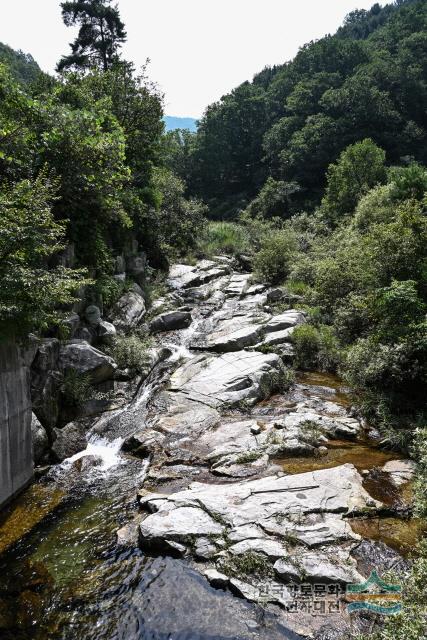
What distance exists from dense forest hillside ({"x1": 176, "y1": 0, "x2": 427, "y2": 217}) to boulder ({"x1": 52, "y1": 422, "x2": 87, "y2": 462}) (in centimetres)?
3407

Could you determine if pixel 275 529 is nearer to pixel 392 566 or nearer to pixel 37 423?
pixel 392 566

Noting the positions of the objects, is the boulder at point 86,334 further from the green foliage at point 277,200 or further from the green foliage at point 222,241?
the green foliage at point 277,200

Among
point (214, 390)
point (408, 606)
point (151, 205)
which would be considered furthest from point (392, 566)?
point (151, 205)

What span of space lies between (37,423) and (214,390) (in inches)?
171

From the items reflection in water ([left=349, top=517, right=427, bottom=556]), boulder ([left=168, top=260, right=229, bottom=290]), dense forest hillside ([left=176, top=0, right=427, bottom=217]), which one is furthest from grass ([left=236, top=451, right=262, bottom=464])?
dense forest hillside ([left=176, top=0, right=427, bottom=217])

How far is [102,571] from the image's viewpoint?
18.5 feet

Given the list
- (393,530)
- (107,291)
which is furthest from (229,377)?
(393,530)

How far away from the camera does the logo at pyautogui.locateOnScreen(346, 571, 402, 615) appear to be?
451cm

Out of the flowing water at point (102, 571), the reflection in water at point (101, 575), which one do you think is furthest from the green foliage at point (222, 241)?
the reflection in water at point (101, 575)

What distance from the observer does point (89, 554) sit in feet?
19.6

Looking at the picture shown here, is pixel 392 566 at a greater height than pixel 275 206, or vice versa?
pixel 275 206

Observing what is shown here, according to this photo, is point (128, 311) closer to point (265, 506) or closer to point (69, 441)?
point (69, 441)

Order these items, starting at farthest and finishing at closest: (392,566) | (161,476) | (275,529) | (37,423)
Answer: (37,423) → (161,476) → (275,529) → (392,566)

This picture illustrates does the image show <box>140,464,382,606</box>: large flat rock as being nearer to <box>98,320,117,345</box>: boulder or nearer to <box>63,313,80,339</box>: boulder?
<box>63,313,80,339</box>: boulder
